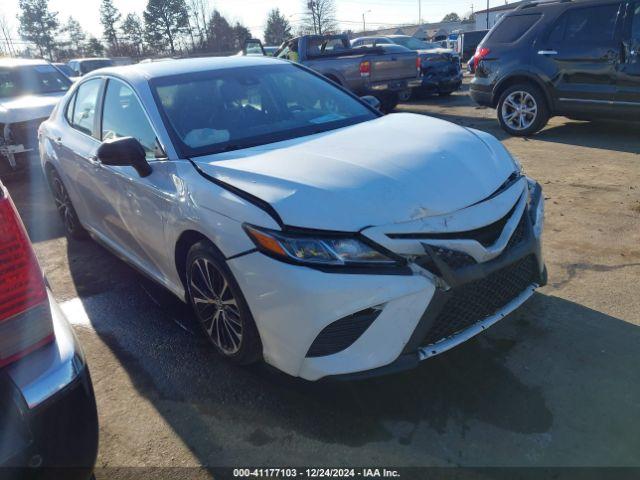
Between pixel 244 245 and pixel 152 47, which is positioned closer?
pixel 244 245

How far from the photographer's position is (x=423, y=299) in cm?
216

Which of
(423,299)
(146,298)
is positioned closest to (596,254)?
(423,299)

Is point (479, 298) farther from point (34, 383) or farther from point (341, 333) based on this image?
point (34, 383)

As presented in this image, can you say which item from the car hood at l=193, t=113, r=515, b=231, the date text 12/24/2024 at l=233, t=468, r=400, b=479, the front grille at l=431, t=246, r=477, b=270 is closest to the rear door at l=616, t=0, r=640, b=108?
the car hood at l=193, t=113, r=515, b=231

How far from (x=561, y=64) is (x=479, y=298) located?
246 inches

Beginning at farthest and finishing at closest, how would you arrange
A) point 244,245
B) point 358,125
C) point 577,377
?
point 358,125
point 577,377
point 244,245

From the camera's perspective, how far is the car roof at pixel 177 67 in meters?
3.45

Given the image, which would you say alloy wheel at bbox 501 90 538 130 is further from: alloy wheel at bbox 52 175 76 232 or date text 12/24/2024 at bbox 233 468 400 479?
date text 12/24/2024 at bbox 233 468 400 479

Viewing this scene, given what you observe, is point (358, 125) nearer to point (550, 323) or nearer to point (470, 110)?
point (550, 323)

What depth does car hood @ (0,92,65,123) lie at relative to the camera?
7843mm

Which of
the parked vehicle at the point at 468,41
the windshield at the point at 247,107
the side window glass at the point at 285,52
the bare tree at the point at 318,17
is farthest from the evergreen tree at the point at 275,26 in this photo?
the windshield at the point at 247,107

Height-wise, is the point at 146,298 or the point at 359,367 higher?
the point at 359,367

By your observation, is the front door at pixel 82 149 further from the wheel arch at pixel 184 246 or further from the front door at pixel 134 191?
the wheel arch at pixel 184 246

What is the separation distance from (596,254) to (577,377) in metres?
1.59
